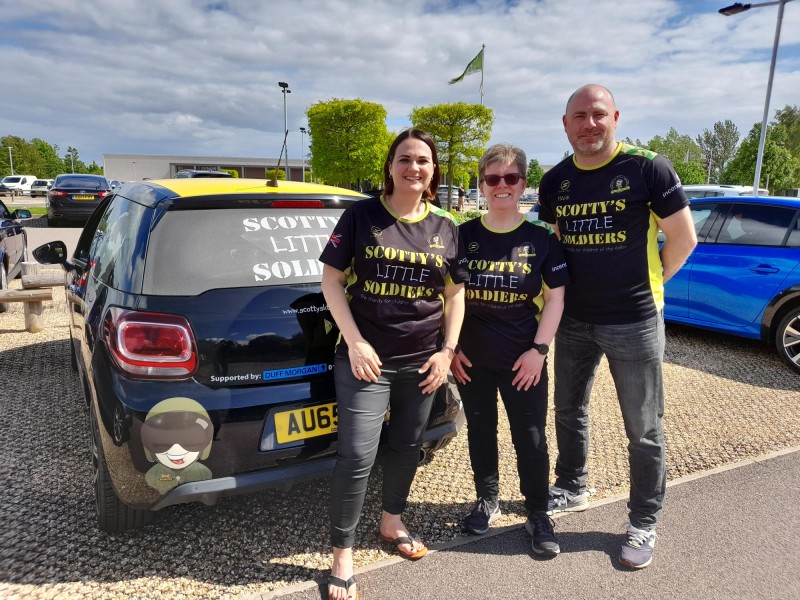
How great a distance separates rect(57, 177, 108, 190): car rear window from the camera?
1673 centimetres

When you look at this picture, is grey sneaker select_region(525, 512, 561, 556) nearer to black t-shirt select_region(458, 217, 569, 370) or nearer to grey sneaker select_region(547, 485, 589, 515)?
grey sneaker select_region(547, 485, 589, 515)

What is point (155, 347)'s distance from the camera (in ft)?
7.05

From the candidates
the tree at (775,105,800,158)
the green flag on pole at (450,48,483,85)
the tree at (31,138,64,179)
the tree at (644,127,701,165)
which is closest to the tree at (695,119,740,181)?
the tree at (644,127,701,165)

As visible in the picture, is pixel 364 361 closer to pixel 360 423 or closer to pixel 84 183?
pixel 360 423

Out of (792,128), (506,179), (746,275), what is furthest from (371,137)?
(792,128)

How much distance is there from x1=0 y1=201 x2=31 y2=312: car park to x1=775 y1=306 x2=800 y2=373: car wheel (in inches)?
359

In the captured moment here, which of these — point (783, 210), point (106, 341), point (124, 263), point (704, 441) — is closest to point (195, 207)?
point (124, 263)

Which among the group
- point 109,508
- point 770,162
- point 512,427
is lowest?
point 109,508

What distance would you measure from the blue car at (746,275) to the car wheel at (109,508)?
5.49 m

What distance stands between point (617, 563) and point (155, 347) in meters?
2.26

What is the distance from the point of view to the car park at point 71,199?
16.4m

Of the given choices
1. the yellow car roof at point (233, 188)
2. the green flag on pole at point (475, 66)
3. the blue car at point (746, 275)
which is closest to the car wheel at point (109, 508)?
the yellow car roof at point (233, 188)

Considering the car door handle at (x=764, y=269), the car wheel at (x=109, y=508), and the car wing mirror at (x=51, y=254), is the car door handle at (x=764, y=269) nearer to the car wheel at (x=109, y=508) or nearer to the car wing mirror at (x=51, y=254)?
the car wheel at (x=109, y=508)

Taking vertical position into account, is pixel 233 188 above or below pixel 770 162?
below
